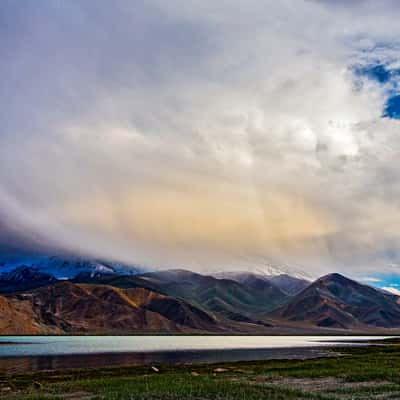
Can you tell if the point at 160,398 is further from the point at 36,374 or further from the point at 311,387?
the point at 36,374

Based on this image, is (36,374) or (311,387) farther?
(36,374)

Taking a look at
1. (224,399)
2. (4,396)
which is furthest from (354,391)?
(4,396)

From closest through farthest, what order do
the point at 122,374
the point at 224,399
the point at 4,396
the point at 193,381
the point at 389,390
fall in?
the point at 224,399 → the point at 389,390 → the point at 4,396 → the point at 193,381 → the point at 122,374

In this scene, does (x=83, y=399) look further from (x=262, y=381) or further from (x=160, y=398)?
(x=262, y=381)

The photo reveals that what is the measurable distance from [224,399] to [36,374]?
44649mm

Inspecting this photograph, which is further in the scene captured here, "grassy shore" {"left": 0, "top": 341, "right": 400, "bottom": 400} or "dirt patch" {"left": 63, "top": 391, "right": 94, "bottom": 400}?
"dirt patch" {"left": 63, "top": 391, "right": 94, "bottom": 400}

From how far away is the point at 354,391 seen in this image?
44844 mm

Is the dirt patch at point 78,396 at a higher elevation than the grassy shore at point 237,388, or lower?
lower

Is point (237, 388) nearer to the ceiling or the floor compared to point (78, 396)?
nearer to the ceiling

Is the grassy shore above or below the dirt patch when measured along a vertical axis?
above

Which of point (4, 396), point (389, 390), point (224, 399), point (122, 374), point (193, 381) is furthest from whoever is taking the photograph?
point (122, 374)

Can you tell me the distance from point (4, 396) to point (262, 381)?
2660 centimetres

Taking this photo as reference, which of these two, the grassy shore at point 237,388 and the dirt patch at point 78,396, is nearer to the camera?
the grassy shore at point 237,388

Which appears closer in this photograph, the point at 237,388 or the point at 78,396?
the point at 78,396
